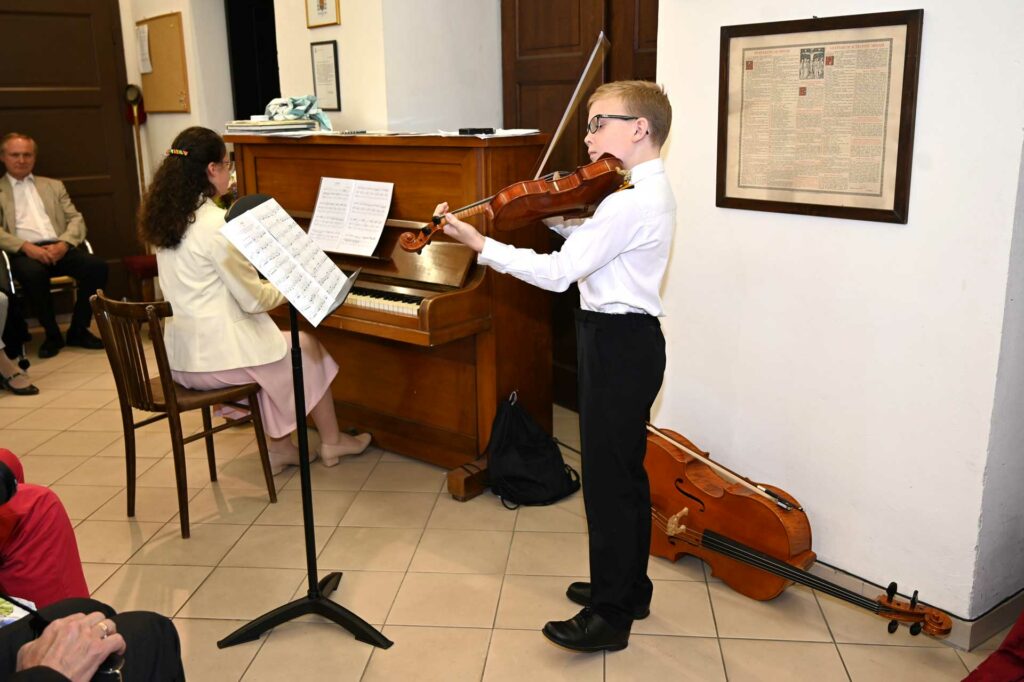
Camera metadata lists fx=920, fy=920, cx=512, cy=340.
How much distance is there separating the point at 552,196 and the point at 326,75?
2.37 meters

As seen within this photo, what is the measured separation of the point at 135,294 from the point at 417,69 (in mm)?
2879

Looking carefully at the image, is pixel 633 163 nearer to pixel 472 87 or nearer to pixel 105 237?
pixel 472 87

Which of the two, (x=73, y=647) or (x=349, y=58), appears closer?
(x=73, y=647)

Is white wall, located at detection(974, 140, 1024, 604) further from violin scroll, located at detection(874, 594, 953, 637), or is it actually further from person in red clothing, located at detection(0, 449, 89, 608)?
person in red clothing, located at detection(0, 449, 89, 608)

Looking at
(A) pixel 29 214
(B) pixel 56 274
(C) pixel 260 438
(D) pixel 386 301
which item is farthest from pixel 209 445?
(A) pixel 29 214

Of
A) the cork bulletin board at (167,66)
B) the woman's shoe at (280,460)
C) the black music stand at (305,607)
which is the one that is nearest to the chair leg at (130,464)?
the woman's shoe at (280,460)

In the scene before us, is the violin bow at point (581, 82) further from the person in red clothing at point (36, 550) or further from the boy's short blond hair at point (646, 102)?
the person in red clothing at point (36, 550)

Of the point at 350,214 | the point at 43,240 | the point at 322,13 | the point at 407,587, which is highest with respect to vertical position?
the point at 322,13

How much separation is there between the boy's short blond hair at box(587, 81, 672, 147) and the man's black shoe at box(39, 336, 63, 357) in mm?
4385

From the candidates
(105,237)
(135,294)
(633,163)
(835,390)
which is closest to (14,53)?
(105,237)

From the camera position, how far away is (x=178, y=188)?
3.11 metres

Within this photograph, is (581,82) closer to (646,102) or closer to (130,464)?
(646,102)

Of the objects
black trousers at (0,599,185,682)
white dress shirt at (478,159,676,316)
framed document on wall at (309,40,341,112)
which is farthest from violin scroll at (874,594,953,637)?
framed document on wall at (309,40,341,112)

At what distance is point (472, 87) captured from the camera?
4.27 meters
